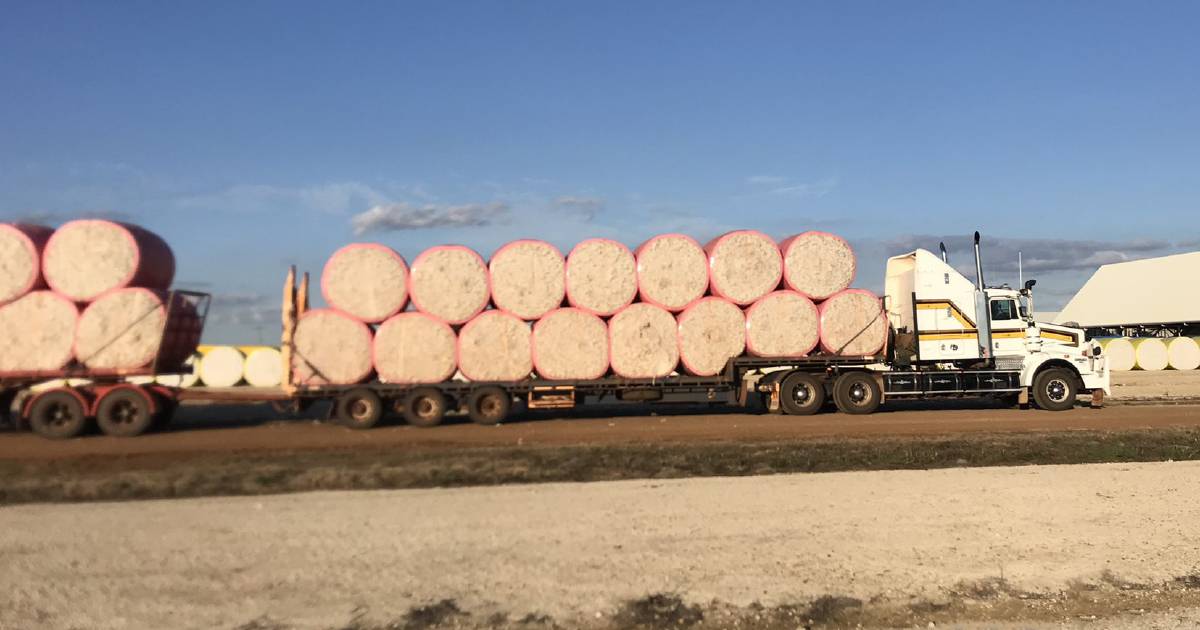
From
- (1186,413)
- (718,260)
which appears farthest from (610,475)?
(1186,413)

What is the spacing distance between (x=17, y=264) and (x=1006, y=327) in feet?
72.3

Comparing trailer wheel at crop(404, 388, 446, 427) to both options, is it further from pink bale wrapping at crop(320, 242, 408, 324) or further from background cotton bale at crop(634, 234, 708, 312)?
background cotton bale at crop(634, 234, 708, 312)

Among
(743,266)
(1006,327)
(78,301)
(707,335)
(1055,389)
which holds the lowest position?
(1055,389)

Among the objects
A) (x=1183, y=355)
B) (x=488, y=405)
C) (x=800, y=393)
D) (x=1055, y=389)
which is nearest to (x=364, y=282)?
(x=488, y=405)

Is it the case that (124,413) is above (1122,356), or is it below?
below

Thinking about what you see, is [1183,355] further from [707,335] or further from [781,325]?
[707,335]

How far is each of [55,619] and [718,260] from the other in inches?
590

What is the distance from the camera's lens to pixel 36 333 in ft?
53.7

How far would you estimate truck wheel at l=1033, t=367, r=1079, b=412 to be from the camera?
2019 cm

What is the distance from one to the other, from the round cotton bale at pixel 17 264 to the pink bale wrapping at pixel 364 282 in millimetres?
5527

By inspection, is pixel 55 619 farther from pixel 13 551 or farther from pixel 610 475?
pixel 610 475

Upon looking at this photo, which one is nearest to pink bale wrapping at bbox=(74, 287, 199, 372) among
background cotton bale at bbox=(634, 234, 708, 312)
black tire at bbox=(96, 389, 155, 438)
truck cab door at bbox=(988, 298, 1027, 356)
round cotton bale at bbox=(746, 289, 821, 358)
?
black tire at bbox=(96, 389, 155, 438)

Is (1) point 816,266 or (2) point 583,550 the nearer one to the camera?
(2) point 583,550

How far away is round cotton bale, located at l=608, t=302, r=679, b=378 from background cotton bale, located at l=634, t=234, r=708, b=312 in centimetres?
31
